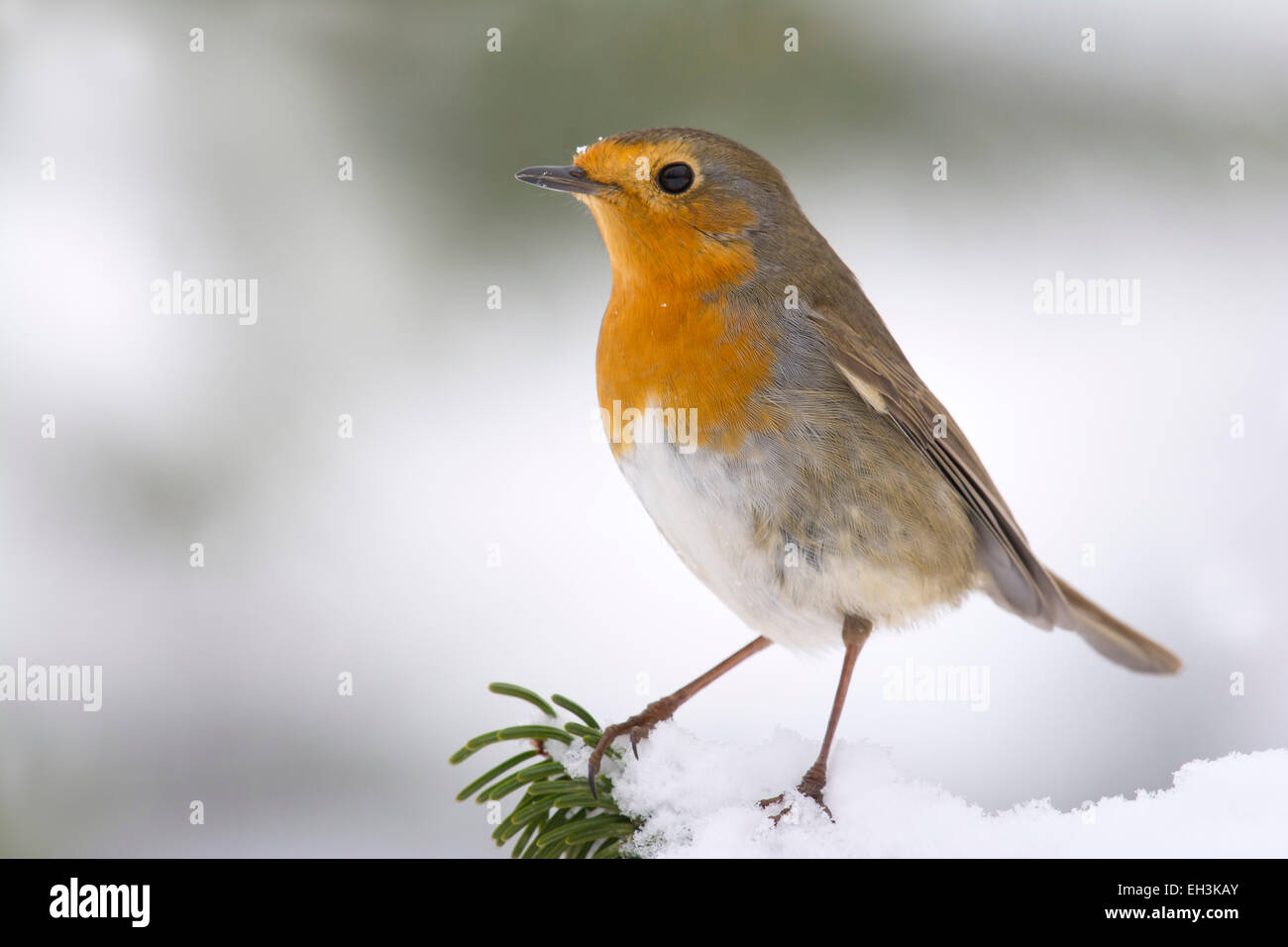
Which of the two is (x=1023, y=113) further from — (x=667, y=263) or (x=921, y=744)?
(x=921, y=744)

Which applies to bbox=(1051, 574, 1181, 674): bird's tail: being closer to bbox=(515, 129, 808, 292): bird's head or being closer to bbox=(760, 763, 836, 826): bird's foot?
bbox=(760, 763, 836, 826): bird's foot

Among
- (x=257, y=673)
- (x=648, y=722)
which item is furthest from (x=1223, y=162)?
(x=257, y=673)

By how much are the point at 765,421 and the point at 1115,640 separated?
1.47m

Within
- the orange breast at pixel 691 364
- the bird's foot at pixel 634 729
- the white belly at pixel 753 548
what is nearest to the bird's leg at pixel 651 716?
the bird's foot at pixel 634 729

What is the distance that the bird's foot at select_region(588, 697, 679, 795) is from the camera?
2.42m

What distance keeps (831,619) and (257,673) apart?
233cm

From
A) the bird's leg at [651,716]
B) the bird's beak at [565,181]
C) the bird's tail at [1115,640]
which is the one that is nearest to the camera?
the bird's leg at [651,716]

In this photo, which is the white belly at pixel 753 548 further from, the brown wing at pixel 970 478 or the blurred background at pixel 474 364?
the blurred background at pixel 474 364

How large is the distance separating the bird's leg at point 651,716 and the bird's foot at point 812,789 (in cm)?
31

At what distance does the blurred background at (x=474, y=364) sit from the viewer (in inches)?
152

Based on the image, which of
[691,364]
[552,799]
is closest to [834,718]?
[552,799]

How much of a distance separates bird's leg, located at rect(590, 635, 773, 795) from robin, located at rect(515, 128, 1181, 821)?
0.01 m

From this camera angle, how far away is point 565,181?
290 centimetres

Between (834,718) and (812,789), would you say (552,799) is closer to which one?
(812,789)
